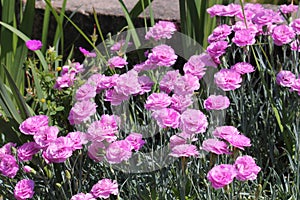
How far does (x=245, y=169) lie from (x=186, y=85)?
403 mm

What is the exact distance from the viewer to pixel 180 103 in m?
2.05

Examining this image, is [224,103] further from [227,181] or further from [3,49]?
[3,49]

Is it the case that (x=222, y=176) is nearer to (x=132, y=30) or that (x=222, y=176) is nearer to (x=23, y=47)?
(x=132, y=30)

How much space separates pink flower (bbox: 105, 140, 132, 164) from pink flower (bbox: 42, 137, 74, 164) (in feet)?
0.40

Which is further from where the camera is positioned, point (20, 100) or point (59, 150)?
point (20, 100)

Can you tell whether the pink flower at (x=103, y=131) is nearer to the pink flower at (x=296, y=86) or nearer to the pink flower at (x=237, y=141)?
the pink flower at (x=237, y=141)

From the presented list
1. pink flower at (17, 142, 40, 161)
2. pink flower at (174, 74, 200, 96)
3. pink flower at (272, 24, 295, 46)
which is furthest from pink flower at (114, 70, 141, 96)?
pink flower at (272, 24, 295, 46)

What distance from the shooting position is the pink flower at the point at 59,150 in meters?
1.96

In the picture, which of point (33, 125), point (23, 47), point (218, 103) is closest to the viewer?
point (218, 103)

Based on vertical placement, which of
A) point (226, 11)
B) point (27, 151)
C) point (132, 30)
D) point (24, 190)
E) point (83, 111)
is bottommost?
point (24, 190)

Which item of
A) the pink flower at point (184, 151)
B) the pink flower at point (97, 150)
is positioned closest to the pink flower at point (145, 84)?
the pink flower at point (97, 150)

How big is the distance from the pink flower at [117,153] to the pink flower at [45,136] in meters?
0.21

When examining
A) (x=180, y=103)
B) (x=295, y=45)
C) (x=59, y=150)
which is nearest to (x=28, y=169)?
(x=59, y=150)

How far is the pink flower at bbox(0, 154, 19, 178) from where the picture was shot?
6.84ft
